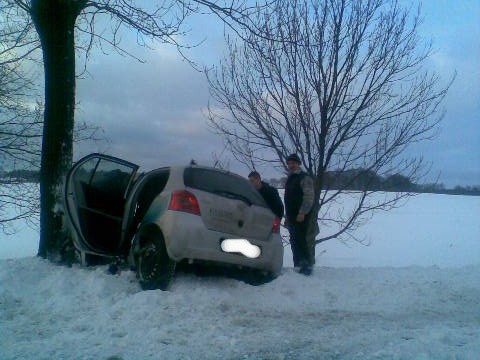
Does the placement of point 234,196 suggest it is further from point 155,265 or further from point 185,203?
point 155,265

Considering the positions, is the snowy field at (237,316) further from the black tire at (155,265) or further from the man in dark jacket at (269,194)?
the man in dark jacket at (269,194)

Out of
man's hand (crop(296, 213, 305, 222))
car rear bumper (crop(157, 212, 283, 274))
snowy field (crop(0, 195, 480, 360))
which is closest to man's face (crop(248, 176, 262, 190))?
man's hand (crop(296, 213, 305, 222))

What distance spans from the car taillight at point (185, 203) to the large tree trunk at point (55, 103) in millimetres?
2507

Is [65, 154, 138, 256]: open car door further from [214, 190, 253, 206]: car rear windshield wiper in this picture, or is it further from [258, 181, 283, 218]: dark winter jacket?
[258, 181, 283, 218]: dark winter jacket

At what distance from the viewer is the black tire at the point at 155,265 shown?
5.16 m

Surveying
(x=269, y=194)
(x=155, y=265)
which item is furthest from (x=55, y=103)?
(x=269, y=194)

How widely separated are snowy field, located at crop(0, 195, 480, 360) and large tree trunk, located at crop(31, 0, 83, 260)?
62 centimetres

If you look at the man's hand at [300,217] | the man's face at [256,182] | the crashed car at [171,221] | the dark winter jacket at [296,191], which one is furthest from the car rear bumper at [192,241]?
the man's face at [256,182]

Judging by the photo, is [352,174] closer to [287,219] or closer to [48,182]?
[287,219]

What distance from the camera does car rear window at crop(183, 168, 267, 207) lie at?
18.0ft

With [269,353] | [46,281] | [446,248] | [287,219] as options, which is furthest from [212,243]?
[446,248]

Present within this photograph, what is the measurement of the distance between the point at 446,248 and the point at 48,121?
16.8m

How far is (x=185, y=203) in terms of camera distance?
17.1 ft

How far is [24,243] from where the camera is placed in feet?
56.5
